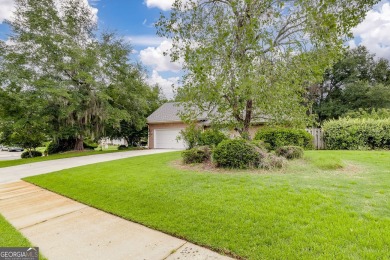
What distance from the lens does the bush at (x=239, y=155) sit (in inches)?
263

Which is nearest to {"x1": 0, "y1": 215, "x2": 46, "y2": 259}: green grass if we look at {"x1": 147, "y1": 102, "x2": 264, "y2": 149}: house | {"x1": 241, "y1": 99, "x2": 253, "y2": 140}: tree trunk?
{"x1": 241, "y1": 99, "x2": 253, "y2": 140}: tree trunk

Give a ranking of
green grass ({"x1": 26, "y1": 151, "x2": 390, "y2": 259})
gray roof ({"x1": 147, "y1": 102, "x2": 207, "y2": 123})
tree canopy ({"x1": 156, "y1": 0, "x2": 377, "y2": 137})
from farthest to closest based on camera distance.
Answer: gray roof ({"x1": 147, "y1": 102, "x2": 207, "y2": 123}) → tree canopy ({"x1": 156, "y1": 0, "x2": 377, "y2": 137}) → green grass ({"x1": 26, "y1": 151, "x2": 390, "y2": 259})

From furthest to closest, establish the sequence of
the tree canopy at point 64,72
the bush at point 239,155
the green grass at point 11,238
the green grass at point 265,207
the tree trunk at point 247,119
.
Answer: the tree canopy at point 64,72 < the tree trunk at point 247,119 < the bush at point 239,155 < the green grass at point 11,238 < the green grass at point 265,207

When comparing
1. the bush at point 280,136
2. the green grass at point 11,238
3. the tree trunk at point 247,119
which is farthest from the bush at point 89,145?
the green grass at point 11,238

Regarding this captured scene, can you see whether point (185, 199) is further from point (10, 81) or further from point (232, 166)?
point (10, 81)

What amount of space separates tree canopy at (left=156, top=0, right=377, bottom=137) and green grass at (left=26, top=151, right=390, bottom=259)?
2.26m

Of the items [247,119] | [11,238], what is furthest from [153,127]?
[11,238]

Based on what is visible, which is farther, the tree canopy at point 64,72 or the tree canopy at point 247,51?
the tree canopy at point 64,72

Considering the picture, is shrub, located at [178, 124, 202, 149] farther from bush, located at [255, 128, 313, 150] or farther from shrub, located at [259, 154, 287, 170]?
shrub, located at [259, 154, 287, 170]

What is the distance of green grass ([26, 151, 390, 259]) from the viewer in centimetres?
267

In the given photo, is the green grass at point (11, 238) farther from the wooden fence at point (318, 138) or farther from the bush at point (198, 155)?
the wooden fence at point (318, 138)

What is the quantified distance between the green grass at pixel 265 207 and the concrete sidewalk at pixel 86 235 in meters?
0.19

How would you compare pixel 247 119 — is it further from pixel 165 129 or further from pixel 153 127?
pixel 153 127

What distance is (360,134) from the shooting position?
460 inches
